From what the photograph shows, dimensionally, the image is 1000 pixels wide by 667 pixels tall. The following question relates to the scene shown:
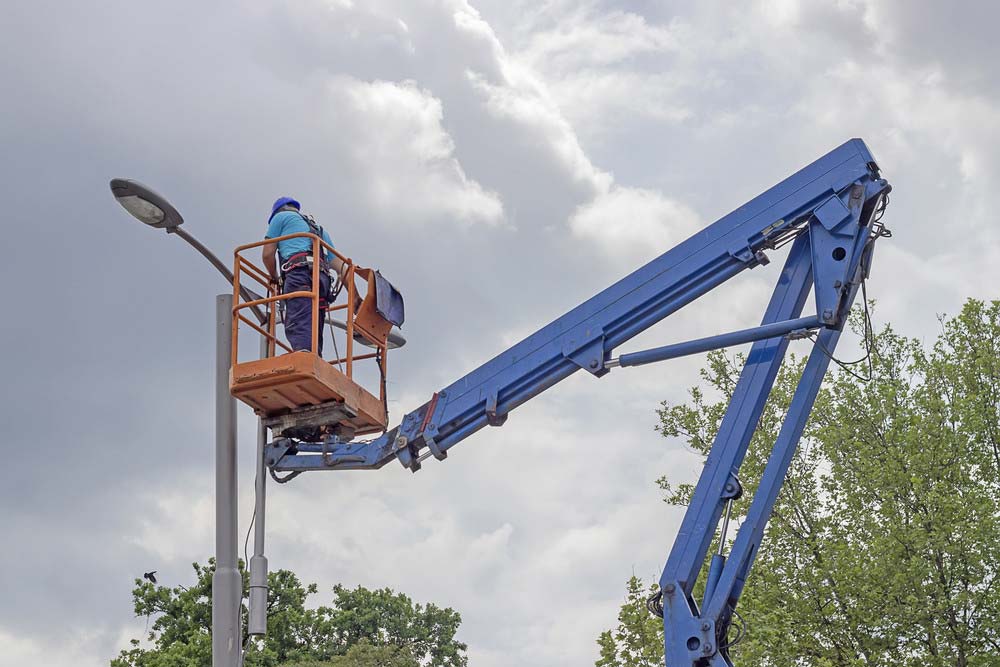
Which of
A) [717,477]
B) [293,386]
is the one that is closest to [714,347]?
[717,477]

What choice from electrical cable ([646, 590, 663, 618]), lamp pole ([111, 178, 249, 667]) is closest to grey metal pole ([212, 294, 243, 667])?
lamp pole ([111, 178, 249, 667])

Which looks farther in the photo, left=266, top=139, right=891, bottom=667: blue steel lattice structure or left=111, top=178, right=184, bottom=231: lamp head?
left=111, top=178, right=184, bottom=231: lamp head

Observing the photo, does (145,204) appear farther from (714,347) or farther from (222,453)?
(714,347)

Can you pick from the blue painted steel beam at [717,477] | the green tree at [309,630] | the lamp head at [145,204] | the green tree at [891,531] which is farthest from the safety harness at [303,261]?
the green tree at [309,630]

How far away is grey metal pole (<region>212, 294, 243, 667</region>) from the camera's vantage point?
8516mm

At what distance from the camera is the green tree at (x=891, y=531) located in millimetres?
18766

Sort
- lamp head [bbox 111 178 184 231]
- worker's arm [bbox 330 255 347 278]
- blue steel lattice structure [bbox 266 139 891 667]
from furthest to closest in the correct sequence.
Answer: worker's arm [bbox 330 255 347 278] → lamp head [bbox 111 178 184 231] → blue steel lattice structure [bbox 266 139 891 667]

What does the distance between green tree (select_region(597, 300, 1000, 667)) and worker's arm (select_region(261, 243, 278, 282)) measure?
11438mm

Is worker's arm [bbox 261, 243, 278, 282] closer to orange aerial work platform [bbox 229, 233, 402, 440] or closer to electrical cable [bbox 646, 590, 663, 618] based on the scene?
orange aerial work platform [bbox 229, 233, 402, 440]

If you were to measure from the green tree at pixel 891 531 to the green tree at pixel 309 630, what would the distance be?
45.4 feet

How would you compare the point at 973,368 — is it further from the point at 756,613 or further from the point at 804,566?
the point at 756,613

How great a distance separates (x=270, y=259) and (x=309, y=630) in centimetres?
2717

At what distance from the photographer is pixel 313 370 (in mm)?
8797

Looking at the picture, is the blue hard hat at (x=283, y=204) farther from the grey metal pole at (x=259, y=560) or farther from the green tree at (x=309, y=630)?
the green tree at (x=309, y=630)
